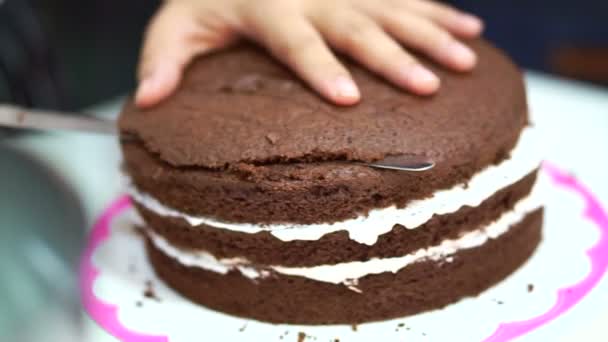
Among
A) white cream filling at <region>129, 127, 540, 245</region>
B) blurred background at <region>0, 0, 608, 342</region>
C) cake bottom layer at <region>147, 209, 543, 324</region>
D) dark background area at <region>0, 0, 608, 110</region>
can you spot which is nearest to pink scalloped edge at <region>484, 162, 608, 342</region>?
cake bottom layer at <region>147, 209, 543, 324</region>

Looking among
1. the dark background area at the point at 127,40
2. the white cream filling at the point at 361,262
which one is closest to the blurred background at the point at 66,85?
the dark background area at the point at 127,40

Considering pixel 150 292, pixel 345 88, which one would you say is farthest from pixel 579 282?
pixel 150 292

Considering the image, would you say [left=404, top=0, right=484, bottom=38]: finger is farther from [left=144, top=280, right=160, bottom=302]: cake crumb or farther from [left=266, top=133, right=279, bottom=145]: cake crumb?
[left=144, top=280, right=160, bottom=302]: cake crumb

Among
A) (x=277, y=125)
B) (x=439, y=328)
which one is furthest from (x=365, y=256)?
(x=277, y=125)

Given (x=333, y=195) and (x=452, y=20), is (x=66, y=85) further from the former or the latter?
(x=333, y=195)

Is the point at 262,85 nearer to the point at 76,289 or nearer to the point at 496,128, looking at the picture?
the point at 496,128
